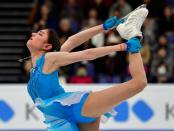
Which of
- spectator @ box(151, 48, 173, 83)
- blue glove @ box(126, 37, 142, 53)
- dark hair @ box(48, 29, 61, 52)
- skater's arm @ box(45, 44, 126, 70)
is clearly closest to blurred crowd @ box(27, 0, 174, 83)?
spectator @ box(151, 48, 173, 83)

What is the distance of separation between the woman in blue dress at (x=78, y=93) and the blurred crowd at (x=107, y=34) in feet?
12.3

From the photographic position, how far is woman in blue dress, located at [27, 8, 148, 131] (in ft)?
15.6

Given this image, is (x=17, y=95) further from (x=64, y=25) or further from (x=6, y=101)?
(x=64, y=25)

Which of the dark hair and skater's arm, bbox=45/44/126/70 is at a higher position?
the dark hair

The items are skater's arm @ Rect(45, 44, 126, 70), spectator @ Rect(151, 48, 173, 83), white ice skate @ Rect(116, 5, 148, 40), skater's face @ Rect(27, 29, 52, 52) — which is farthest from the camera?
spectator @ Rect(151, 48, 173, 83)

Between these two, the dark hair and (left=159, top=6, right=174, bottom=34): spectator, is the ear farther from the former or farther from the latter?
(left=159, top=6, right=174, bottom=34): spectator

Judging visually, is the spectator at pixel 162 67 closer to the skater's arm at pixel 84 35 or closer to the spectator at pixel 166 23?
the spectator at pixel 166 23

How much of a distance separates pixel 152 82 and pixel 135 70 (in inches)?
177

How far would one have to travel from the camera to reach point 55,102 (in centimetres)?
490

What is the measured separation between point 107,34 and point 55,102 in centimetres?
497

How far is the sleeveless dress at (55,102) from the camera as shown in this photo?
4895 millimetres

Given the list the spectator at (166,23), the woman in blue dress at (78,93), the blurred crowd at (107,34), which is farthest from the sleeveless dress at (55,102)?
the spectator at (166,23)

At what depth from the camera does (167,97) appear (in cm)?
830

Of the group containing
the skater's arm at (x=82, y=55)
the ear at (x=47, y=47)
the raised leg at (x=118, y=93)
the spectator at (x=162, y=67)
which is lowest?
the spectator at (x=162, y=67)
